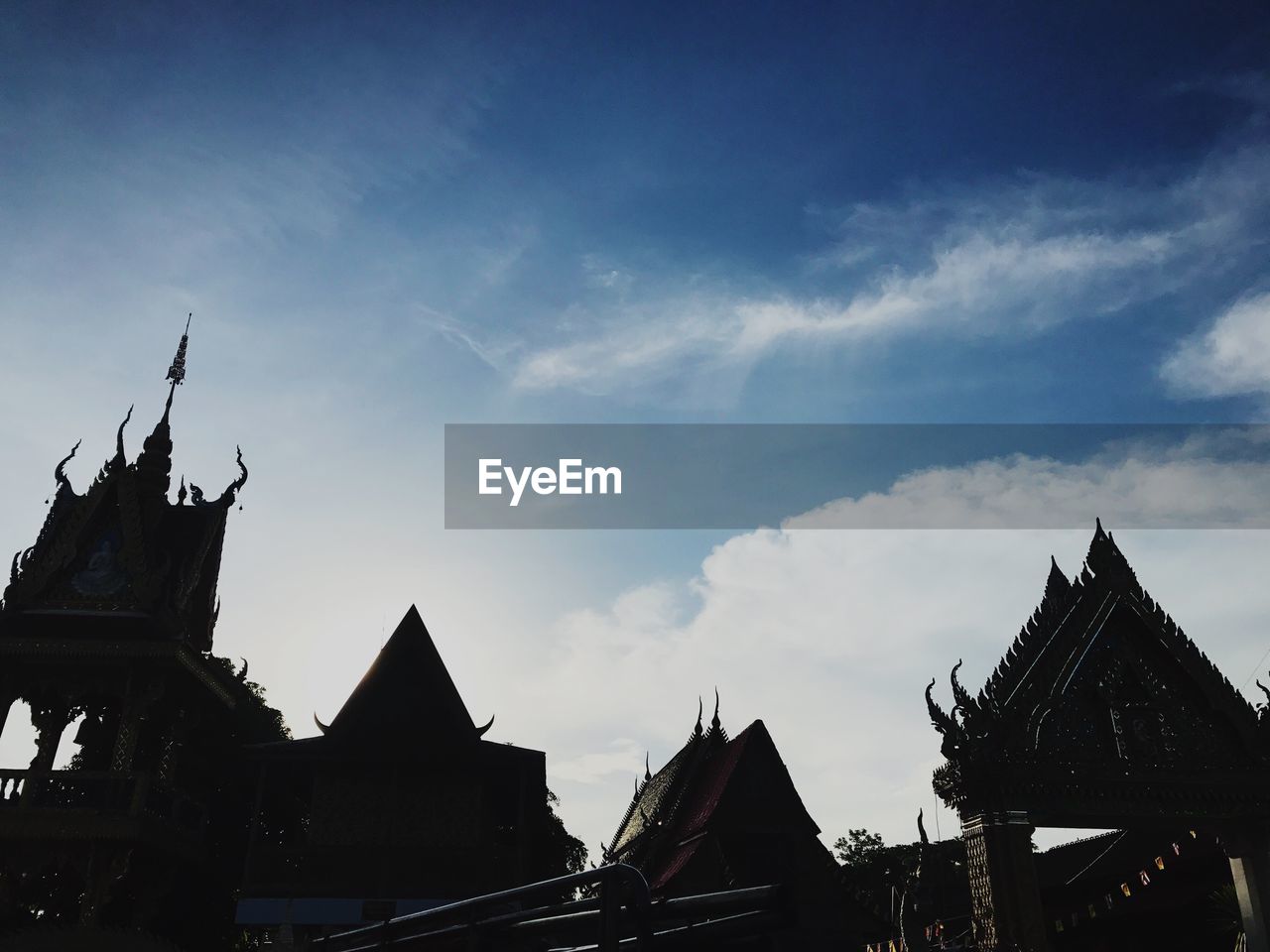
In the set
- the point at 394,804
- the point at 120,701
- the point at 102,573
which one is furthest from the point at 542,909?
the point at 120,701

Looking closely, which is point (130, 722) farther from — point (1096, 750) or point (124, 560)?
point (1096, 750)

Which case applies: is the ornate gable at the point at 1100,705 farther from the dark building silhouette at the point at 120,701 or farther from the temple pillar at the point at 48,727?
the temple pillar at the point at 48,727

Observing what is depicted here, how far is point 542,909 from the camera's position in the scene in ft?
13.2

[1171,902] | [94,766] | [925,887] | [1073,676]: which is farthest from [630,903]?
[94,766]

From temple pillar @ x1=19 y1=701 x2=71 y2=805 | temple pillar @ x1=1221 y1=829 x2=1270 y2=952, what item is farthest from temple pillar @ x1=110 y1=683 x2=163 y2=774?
temple pillar @ x1=1221 y1=829 x2=1270 y2=952

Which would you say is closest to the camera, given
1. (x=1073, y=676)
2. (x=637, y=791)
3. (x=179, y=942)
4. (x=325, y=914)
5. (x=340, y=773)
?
(x=1073, y=676)

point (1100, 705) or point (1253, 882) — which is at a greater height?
point (1100, 705)

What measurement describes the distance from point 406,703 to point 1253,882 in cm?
1554

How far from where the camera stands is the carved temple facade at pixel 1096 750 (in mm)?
11141

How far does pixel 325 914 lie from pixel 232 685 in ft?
25.0

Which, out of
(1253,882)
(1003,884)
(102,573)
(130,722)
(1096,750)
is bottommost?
(1253,882)

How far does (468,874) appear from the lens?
18.1 meters

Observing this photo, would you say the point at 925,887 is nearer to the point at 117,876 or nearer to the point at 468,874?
the point at 468,874

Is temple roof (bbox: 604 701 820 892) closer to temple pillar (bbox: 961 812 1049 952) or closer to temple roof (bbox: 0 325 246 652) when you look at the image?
temple pillar (bbox: 961 812 1049 952)
